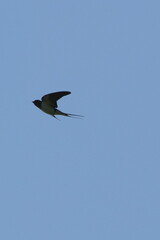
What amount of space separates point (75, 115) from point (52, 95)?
192 centimetres

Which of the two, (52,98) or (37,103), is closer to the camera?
(52,98)

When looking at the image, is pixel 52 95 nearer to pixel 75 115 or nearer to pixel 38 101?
pixel 38 101

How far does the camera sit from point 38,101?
68.9 feet

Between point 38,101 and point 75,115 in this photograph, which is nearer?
point 75,115

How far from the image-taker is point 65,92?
20469 millimetres

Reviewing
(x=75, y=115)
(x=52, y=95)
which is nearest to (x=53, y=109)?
(x=52, y=95)

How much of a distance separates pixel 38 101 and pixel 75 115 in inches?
91.6

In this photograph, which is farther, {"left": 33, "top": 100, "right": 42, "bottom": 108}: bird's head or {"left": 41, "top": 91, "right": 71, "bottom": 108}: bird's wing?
{"left": 33, "top": 100, "right": 42, "bottom": 108}: bird's head

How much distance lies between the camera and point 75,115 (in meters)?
18.9

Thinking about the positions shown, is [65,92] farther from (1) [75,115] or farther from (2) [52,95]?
(1) [75,115]

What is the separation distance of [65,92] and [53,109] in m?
0.53

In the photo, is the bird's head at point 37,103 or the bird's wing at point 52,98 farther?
the bird's head at point 37,103

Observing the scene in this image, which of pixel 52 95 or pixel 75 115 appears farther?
pixel 52 95

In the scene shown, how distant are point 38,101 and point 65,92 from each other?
0.89m
